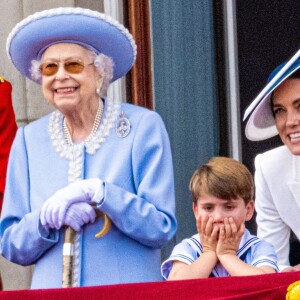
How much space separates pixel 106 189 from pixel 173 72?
2459 mm

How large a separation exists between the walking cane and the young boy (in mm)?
251

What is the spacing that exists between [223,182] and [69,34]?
793mm

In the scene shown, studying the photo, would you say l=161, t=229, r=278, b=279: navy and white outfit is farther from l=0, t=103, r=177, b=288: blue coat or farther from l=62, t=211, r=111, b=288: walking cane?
l=62, t=211, r=111, b=288: walking cane

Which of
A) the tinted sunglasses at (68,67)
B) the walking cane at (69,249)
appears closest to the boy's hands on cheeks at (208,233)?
the walking cane at (69,249)

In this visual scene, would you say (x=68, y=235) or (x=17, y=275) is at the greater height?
(x=68, y=235)

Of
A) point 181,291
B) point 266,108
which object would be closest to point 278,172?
point 266,108

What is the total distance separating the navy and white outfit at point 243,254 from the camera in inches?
170

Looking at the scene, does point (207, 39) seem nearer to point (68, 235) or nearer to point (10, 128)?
point (10, 128)

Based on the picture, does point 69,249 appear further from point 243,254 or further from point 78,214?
point 243,254

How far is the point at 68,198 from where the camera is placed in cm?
436

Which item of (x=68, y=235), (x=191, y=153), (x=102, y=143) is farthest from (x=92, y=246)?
(x=191, y=153)

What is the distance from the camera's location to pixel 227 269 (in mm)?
4273

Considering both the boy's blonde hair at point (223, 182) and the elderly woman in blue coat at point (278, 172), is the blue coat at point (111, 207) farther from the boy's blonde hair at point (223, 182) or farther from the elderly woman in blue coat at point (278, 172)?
the elderly woman in blue coat at point (278, 172)

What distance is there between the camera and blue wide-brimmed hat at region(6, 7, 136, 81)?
4.64m
